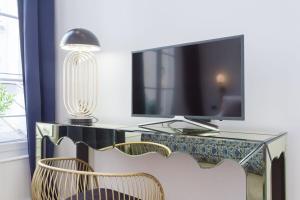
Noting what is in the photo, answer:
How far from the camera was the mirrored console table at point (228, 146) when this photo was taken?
1179 millimetres

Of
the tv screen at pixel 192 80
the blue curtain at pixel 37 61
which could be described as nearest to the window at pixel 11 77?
the blue curtain at pixel 37 61

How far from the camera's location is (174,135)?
4.71 ft

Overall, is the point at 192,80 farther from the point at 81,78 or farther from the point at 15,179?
the point at 15,179

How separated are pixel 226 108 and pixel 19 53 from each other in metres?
1.81

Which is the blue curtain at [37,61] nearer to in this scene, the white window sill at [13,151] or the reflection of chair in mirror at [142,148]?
the white window sill at [13,151]

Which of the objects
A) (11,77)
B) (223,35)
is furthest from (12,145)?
(223,35)

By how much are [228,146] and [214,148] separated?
69 millimetres

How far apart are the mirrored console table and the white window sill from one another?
2.00 ft

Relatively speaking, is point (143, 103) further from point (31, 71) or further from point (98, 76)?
point (31, 71)

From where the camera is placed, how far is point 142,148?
156 centimetres

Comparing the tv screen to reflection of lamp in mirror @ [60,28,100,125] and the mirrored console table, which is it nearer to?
the mirrored console table

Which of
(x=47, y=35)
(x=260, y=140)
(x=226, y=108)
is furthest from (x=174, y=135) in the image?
(x=47, y=35)

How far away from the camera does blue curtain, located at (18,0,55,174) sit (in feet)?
7.48

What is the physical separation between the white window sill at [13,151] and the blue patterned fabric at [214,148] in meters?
1.33
